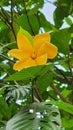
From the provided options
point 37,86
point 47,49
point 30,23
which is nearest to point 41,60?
point 47,49

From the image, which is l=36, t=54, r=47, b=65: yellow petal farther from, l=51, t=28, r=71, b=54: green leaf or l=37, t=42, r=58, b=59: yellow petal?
l=51, t=28, r=71, b=54: green leaf

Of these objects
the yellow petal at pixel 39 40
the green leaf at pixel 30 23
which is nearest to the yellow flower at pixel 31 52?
the yellow petal at pixel 39 40

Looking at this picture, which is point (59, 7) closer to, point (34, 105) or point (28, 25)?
point (28, 25)

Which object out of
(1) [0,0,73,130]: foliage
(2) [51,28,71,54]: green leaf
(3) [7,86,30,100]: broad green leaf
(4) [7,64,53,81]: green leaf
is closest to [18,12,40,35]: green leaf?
(1) [0,0,73,130]: foliage

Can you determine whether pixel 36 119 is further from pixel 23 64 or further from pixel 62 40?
pixel 62 40

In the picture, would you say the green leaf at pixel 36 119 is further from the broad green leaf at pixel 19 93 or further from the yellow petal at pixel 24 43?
the yellow petal at pixel 24 43

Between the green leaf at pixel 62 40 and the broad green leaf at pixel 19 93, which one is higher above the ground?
the green leaf at pixel 62 40
